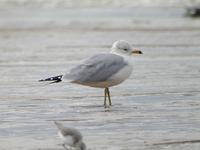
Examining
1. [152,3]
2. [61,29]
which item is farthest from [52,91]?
[152,3]

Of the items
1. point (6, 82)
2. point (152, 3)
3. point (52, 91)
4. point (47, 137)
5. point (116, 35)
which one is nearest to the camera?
point (47, 137)

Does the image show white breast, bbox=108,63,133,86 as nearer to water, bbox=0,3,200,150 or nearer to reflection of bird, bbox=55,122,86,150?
water, bbox=0,3,200,150

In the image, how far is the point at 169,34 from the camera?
40.3 feet

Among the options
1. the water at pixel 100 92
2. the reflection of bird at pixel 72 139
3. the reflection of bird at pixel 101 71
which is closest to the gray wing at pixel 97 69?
the reflection of bird at pixel 101 71

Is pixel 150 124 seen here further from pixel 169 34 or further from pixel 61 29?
pixel 61 29

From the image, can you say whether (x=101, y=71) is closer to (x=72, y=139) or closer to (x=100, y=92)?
(x=100, y=92)

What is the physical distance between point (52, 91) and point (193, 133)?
2217mm

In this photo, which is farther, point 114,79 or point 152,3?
point 152,3

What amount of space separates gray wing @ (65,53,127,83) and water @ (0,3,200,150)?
9.1 inches

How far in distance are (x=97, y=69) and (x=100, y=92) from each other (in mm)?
1025

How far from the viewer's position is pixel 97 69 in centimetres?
593

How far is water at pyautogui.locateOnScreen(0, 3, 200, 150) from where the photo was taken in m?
4.90

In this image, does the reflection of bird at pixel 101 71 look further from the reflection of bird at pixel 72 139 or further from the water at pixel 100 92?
the reflection of bird at pixel 72 139

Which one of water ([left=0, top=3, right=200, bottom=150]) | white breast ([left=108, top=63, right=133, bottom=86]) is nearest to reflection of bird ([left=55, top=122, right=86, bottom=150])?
water ([left=0, top=3, right=200, bottom=150])
